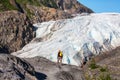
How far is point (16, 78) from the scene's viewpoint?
115 feet

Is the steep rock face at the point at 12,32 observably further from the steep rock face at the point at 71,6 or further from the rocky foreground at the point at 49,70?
the steep rock face at the point at 71,6

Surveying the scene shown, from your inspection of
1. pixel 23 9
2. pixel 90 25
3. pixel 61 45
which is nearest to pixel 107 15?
pixel 90 25

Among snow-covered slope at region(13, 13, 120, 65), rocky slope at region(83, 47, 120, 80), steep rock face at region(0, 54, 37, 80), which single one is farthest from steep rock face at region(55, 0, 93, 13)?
steep rock face at region(0, 54, 37, 80)

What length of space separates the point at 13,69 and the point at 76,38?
43247mm

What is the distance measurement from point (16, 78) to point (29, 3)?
90672 mm

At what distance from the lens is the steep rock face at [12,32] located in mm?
82250

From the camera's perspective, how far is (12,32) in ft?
273

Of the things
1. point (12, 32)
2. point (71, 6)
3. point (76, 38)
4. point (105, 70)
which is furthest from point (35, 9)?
point (105, 70)

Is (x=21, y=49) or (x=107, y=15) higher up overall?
(x=107, y=15)

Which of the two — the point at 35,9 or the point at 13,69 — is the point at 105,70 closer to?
the point at 13,69

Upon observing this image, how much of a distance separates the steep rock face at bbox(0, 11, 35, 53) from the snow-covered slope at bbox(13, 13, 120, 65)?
2333mm

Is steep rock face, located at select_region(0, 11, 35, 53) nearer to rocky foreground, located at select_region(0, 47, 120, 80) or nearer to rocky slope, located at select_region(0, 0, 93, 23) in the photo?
rocky slope, located at select_region(0, 0, 93, 23)

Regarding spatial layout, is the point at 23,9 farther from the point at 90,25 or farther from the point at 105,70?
the point at 105,70

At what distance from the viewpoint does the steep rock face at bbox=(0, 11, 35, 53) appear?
82.2m
